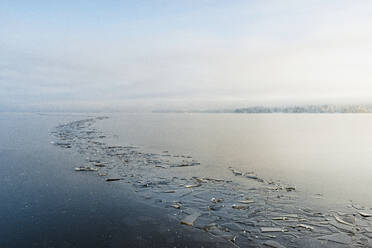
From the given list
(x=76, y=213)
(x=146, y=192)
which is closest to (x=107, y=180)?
(x=146, y=192)

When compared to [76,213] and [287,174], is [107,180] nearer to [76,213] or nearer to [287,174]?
[76,213]

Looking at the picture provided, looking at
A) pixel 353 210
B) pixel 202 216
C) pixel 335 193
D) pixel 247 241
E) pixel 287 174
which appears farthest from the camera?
pixel 287 174

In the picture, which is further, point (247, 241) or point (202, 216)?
point (202, 216)

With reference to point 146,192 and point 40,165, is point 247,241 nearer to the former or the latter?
point 146,192

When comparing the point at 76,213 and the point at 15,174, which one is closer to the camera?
the point at 76,213

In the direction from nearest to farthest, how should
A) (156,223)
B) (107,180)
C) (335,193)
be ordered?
1. (156,223)
2. (335,193)
3. (107,180)

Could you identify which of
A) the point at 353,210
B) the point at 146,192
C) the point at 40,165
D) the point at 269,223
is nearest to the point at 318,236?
the point at 269,223
